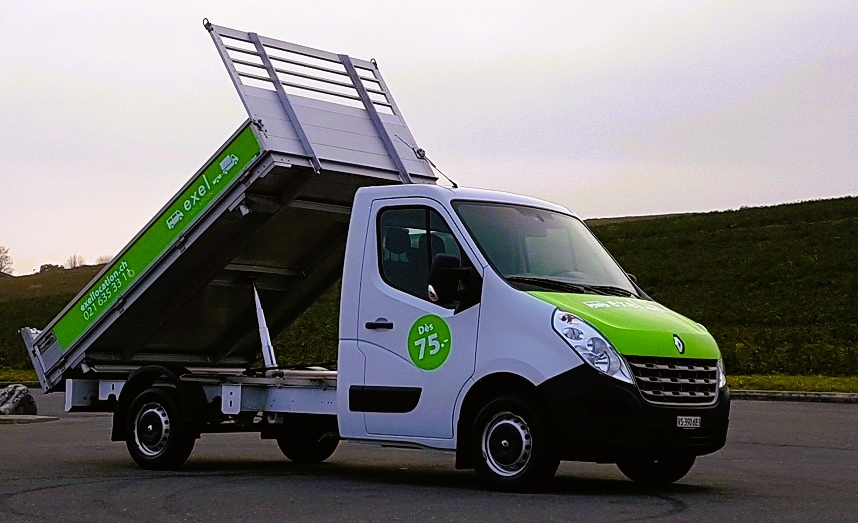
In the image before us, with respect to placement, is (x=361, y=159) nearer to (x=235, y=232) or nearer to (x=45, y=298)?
(x=235, y=232)

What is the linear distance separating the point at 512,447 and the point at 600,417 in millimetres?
718

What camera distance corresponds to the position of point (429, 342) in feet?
33.5

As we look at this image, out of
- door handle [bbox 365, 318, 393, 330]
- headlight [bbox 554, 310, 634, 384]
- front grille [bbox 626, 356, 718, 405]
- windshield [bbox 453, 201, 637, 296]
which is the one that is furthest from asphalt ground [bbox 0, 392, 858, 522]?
windshield [bbox 453, 201, 637, 296]

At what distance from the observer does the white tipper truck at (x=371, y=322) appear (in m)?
9.48

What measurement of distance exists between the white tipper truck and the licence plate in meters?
0.04

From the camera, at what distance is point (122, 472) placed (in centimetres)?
1174

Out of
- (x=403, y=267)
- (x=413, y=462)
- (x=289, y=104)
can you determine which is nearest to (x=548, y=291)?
(x=403, y=267)

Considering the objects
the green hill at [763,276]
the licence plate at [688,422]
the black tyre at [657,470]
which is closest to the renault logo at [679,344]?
the licence plate at [688,422]

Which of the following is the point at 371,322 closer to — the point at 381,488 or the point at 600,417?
the point at 381,488

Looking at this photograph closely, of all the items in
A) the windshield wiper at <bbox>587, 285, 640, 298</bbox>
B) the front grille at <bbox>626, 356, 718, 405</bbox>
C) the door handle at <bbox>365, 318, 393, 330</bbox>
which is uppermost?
the windshield wiper at <bbox>587, 285, 640, 298</bbox>

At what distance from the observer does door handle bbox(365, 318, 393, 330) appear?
412 inches

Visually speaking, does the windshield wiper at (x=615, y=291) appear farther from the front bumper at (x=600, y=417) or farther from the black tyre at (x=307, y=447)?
the black tyre at (x=307, y=447)

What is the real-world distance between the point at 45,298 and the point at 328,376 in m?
63.2

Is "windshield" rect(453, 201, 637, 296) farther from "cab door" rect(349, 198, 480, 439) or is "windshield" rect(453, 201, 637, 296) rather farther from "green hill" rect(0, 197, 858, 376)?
"green hill" rect(0, 197, 858, 376)
